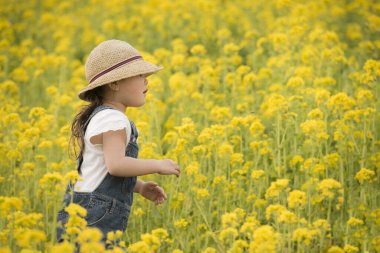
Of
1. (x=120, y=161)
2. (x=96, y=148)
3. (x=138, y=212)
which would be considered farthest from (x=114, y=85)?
(x=138, y=212)

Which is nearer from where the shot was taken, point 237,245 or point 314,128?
point 237,245

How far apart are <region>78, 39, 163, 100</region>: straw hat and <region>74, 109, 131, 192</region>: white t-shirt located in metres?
0.20

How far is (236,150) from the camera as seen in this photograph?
4984 millimetres

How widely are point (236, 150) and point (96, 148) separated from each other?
6.43ft

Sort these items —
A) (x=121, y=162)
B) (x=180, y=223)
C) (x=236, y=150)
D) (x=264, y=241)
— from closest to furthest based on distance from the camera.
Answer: (x=264, y=241) → (x=121, y=162) → (x=180, y=223) → (x=236, y=150)

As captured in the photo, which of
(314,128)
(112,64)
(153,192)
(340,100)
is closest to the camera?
(112,64)

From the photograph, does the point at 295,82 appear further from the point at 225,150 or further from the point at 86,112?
the point at 86,112

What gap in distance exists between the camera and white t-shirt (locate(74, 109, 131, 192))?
3.13 meters

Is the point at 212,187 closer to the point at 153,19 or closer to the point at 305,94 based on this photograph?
the point at 305,94

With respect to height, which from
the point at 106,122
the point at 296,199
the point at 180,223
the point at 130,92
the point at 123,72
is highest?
the point at 123,72

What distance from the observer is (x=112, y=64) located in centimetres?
332

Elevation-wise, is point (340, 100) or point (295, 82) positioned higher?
point (295, 82)

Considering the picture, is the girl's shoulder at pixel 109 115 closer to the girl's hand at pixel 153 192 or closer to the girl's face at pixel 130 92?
the girl's face at pixel 130 92

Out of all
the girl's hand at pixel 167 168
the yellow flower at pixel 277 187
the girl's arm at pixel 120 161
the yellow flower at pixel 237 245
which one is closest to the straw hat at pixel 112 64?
the girl's arm at pixel 120 161
